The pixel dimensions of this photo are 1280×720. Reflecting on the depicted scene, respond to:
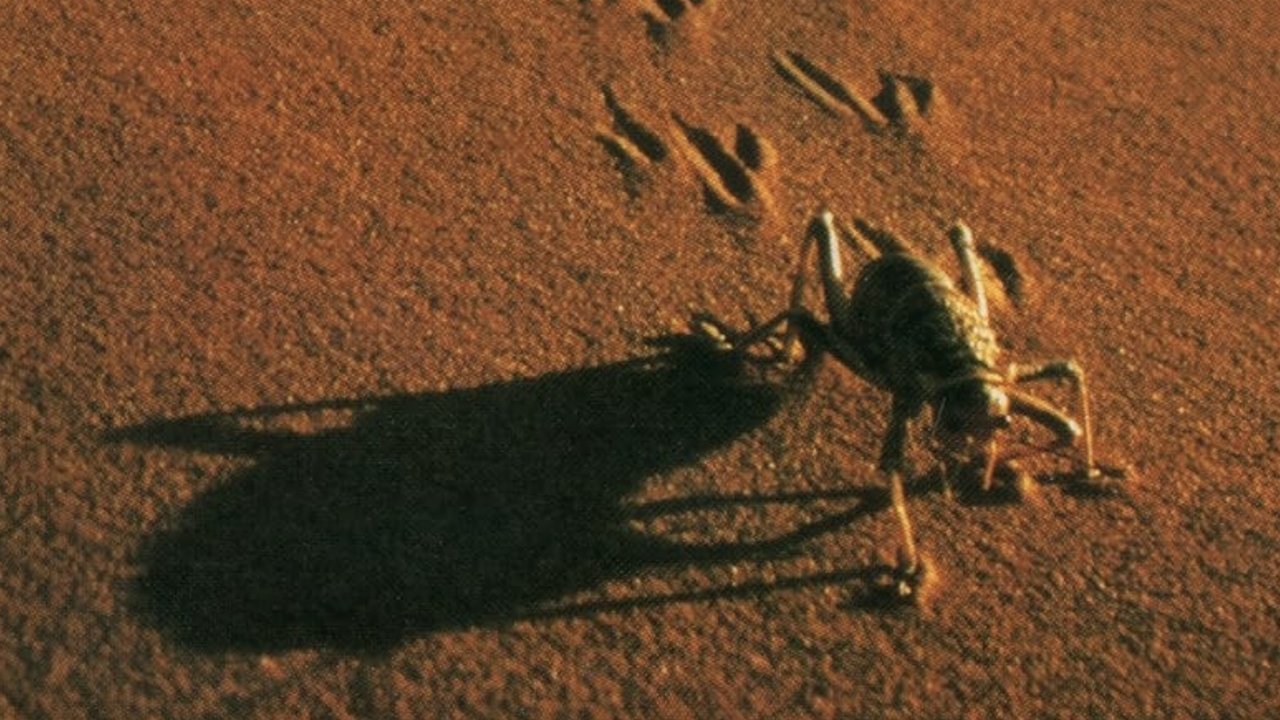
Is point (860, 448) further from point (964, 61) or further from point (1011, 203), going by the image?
point (964, 61)

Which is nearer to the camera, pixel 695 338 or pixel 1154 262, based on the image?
pixel 695 338

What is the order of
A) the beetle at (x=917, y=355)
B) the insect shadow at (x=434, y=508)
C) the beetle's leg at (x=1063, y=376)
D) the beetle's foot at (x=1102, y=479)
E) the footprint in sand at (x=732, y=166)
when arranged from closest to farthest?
the insect shadow at (x=434, y=508) < the beetle at (x=917, y=355) < the beetle's leg at (x=1063, y=376) < the beetle's foot at (x=1102, y=479) < the footprint in sand at (x=732, y=166)

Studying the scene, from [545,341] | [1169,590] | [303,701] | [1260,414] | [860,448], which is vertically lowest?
[303,701]

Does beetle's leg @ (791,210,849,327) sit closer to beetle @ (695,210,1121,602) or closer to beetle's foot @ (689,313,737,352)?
beetle @ (695,210,1121,602)

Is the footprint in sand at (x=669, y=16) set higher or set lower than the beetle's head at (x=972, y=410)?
lower

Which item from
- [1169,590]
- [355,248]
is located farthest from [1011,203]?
[355,248]

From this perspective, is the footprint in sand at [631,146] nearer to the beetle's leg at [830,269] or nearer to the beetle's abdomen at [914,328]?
the beetle's leg at [830,269]

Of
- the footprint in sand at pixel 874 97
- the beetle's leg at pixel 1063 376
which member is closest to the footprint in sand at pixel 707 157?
the footprint in sand at pixel 874 97

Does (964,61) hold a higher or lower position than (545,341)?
higher
